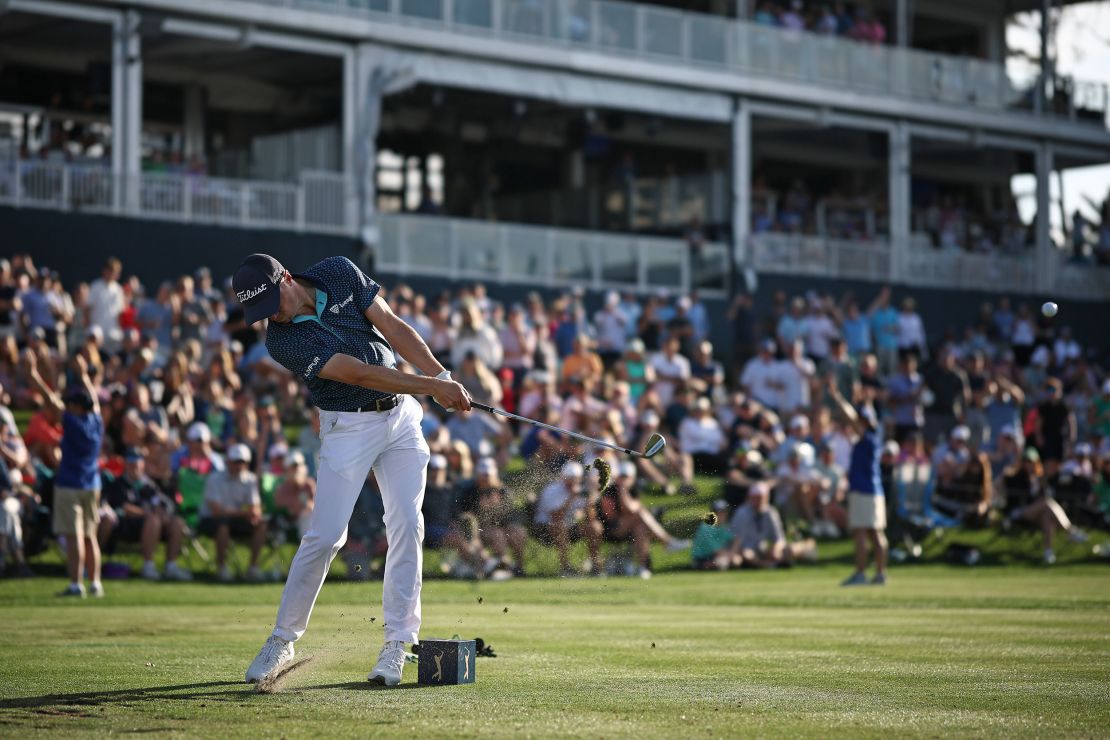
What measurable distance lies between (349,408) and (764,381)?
19460 mm

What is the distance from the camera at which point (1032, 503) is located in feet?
84.7

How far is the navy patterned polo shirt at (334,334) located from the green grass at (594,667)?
1.54 metres

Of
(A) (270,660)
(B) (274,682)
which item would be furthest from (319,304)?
(B) (274,682)

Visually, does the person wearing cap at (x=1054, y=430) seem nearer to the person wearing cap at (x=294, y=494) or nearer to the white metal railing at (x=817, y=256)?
the white metal railing at (x=817, y=256)

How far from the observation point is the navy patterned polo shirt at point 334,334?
8906mm

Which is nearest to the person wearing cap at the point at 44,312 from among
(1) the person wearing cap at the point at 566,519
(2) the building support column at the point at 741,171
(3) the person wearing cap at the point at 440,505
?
(3) the person wearing cap at the point at 440,505

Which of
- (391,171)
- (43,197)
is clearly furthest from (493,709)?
(391,171)

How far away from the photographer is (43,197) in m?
28.0

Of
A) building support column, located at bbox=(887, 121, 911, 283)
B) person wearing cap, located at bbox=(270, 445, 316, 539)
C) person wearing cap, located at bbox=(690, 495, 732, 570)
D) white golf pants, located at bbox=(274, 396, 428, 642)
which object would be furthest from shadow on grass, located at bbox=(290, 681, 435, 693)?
building support column, located at bbox=(887, 121, 911, 283)

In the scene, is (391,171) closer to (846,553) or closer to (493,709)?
(846,553)

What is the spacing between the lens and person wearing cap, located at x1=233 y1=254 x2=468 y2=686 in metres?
8.80

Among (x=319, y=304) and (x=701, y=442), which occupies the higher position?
(x=319, y=304)

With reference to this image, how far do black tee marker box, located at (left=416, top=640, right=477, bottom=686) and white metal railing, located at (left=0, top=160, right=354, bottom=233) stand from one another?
66.3 feet

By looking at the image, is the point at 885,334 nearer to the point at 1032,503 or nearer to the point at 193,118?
the point at 1032,503
